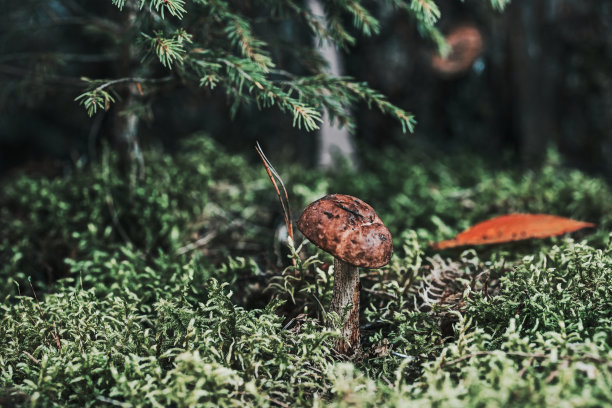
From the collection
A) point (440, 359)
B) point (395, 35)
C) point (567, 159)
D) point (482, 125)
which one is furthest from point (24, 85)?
point (567, 159)

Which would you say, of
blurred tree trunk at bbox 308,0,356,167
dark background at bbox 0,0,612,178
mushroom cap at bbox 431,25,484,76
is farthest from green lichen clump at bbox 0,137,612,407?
mushroom cap at bbox 431,25,484,76

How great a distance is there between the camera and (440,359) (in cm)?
138

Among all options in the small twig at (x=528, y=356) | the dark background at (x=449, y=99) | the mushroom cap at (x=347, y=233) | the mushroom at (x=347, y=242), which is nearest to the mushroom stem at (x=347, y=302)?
the mushroom at (x=347, y=242)

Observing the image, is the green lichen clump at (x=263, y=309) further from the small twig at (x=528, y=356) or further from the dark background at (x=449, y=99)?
the dark background at (x=449, y=99)

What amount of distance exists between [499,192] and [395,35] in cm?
173

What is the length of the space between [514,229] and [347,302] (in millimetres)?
995

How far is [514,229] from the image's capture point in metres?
2.16

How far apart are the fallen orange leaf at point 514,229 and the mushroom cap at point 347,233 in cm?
76

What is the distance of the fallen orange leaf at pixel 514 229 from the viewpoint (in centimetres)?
212

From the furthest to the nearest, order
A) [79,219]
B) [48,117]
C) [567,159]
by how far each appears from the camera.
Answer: [48,117]
[567,159]
[79,219]

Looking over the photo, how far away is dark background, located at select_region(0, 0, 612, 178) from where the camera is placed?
142 inches

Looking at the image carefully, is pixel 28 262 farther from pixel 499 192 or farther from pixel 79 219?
pixel 499 192

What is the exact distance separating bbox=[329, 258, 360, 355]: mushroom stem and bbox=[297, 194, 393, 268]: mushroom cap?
157 mm

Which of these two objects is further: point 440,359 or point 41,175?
point 41,175
